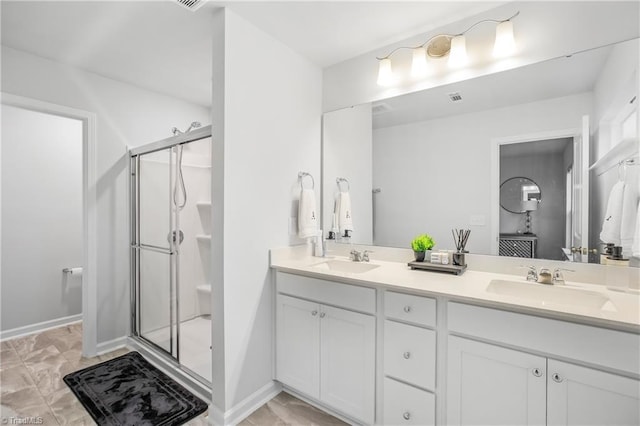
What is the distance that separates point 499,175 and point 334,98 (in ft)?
4.57

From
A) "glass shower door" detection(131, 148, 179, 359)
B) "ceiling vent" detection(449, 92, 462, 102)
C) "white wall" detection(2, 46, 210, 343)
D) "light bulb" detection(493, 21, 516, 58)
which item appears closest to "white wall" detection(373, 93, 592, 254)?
"ceiling vent" detection(449, 92, 462, 102)

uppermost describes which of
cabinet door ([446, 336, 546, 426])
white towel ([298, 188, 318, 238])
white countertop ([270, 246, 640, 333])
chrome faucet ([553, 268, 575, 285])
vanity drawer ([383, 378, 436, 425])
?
white towel ([298, 188, 318, 238])

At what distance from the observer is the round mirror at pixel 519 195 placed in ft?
5.85

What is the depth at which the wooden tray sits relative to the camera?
70.9 inches

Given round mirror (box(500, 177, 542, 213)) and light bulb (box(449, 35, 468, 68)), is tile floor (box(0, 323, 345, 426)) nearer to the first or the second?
round mirror (box(500, 177, 542, 213))

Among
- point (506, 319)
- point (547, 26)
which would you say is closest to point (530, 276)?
point (506, 319)

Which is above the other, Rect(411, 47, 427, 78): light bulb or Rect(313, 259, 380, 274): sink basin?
Rect(411, 47, 427, 78): light bulb

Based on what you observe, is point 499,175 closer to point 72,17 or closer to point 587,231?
point 587,231

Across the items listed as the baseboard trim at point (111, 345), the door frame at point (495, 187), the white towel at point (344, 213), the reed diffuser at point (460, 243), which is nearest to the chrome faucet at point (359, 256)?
the white towel at point (344, 213)

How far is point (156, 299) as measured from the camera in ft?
8.82

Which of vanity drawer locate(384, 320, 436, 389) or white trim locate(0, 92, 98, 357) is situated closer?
vanity drawer locate(384, 320, 436, 389)

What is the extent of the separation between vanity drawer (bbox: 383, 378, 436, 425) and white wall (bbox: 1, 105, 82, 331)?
3.60m

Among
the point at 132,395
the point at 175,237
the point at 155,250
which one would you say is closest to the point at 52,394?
the point at 132,395

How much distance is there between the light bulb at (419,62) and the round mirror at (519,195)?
3.00ft
